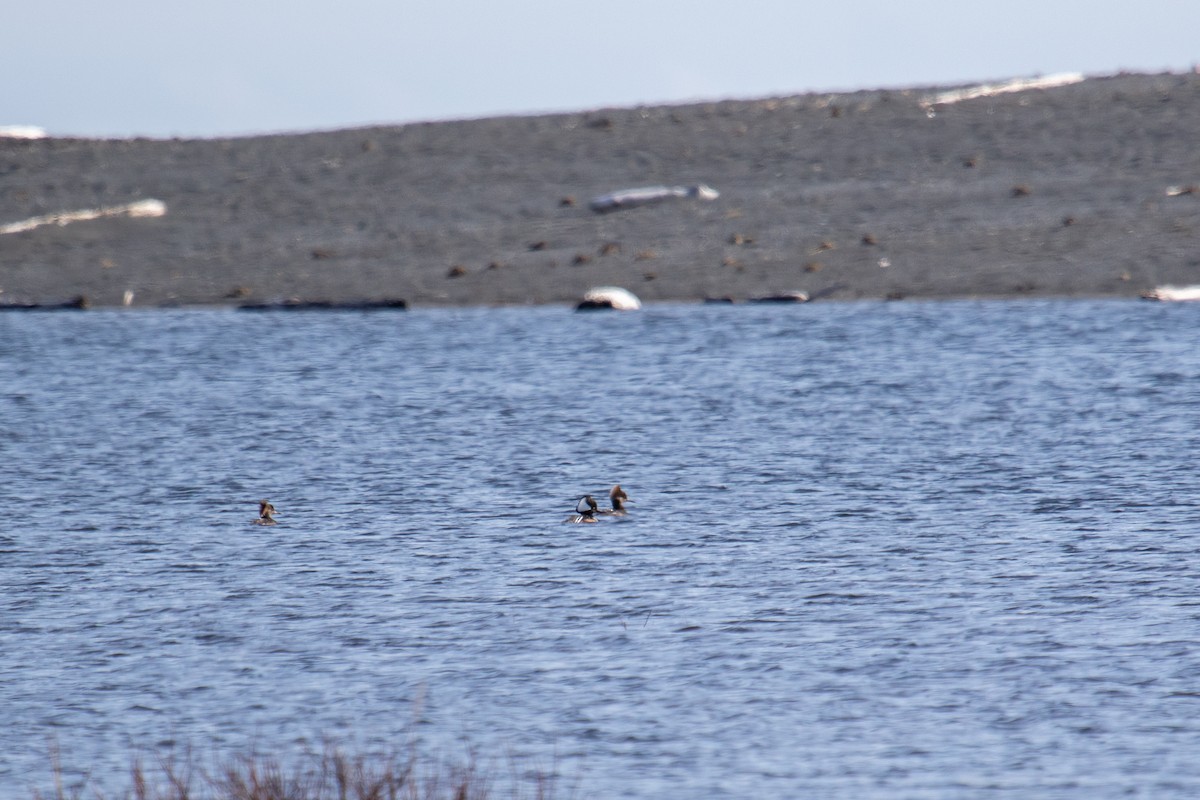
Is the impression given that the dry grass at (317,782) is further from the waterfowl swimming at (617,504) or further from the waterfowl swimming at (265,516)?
the waterfowl swimming at (265,516)

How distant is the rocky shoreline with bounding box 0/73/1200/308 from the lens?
41.1 metres

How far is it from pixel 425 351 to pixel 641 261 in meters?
8.69

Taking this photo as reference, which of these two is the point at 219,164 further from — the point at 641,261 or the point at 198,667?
the point at 198,667

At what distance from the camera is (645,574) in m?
15.2

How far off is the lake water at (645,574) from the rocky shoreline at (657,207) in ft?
31.7

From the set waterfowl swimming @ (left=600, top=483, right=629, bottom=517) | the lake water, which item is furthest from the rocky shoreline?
waterfowl swimming @ (left=600, top=483, right=629, bottom=517)

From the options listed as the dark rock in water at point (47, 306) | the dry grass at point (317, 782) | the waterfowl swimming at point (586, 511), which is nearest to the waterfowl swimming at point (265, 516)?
the waterfowl swimming at point (586, 511)

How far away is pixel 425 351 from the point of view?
1419 inches

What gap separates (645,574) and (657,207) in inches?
1304

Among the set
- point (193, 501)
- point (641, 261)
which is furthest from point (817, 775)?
point (641, 261)

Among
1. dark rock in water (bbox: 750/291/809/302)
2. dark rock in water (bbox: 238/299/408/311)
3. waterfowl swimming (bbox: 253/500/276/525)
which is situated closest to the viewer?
waterfowl swimming (bbox: 253/500/276/525)

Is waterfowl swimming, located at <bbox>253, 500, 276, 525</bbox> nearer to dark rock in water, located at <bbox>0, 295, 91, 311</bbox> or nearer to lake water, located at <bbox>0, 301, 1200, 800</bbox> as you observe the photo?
lake water, located at <bbox>0, 301, 1200, 800</bbox>

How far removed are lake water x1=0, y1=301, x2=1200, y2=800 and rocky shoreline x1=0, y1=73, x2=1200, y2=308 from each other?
9.66 metres

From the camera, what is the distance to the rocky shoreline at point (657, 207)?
4112 cm
